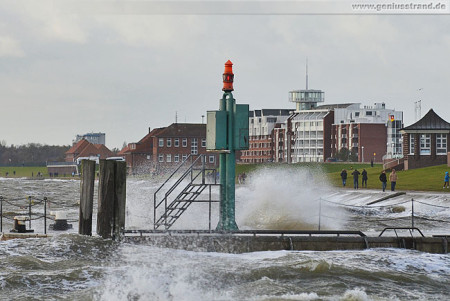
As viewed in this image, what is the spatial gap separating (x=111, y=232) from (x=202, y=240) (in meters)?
2.25

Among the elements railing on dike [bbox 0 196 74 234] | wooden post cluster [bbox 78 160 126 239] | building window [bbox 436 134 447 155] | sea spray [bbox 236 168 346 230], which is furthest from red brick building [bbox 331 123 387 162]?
wooden post cluster [bbox 78 160 126 239]

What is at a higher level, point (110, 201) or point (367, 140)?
point (367, 140)

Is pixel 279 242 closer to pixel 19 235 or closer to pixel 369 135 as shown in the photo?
pixel 19 235

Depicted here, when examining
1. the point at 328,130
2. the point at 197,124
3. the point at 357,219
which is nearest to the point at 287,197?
the point at 357,219

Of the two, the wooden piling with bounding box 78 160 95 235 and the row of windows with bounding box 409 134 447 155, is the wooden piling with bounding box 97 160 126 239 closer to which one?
the wooden piling with bounding box 78 160 95 235

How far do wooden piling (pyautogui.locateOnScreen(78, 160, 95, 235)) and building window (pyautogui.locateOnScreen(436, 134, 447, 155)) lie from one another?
50438 mm

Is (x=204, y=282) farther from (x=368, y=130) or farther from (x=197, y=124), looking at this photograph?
(x=368, y=130)

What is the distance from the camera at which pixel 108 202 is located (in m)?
20.6

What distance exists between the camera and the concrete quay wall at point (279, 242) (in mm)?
20328

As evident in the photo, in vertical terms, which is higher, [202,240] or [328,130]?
[328,130]

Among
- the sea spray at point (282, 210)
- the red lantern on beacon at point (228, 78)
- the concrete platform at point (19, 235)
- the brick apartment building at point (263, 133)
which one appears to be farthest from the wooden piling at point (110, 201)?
the brick apartment building at point (263, 133)

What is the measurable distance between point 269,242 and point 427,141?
5017 centimetres

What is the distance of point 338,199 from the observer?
47469 millimetres

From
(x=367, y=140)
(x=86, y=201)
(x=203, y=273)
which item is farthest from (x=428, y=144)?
(x=367, y=140)
